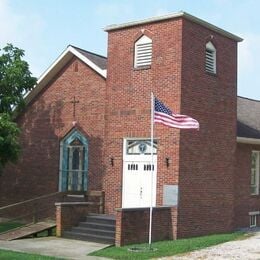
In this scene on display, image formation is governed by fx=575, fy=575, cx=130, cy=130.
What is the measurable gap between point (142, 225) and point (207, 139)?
4.20 meters

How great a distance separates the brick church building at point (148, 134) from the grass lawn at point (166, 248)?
1.83 ft

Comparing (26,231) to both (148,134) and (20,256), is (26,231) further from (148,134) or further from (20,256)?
(148,134)

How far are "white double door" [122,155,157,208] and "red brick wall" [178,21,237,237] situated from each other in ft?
4.25

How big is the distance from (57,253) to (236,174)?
349 inches

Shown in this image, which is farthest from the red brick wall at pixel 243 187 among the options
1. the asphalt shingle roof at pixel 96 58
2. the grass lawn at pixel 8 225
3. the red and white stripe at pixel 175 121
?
the grass lawn at pixel 8 225

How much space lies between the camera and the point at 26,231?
716 inches

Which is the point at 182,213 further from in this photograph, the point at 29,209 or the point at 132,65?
the point at 29,209

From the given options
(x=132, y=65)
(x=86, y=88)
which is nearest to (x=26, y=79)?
(x=86, y=88)

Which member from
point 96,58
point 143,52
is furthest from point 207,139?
point 96,58

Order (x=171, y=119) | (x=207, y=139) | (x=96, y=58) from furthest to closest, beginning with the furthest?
(x=96, y=58)
(x=207, y=139)
(x=171, y=119)

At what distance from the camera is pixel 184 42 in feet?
59.7

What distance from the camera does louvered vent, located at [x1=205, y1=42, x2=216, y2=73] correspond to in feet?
63.7

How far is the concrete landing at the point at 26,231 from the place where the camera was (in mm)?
17484

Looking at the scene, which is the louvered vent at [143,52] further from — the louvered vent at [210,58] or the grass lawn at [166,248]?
the grass lawn at [166,248]
